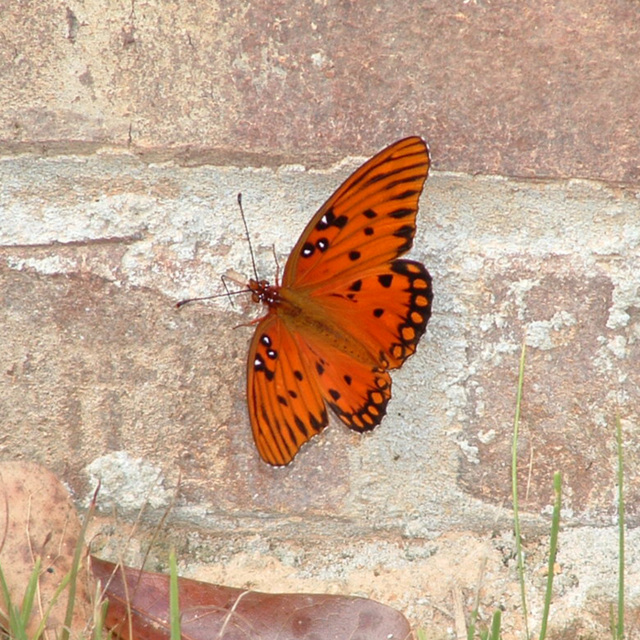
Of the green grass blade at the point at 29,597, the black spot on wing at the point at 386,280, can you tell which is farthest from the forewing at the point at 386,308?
the green grass blade at the point at 29,597

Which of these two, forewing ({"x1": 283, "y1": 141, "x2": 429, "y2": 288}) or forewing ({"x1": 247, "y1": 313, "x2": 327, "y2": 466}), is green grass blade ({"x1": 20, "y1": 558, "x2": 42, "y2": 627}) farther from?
forewing ({"x1": 283, "y1": 141, "x2": 429, "y2": 288})

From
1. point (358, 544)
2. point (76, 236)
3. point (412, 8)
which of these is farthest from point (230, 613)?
point (412, 8)

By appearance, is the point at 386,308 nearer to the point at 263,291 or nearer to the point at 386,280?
the point at 386,280

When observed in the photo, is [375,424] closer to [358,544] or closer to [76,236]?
[358,544]

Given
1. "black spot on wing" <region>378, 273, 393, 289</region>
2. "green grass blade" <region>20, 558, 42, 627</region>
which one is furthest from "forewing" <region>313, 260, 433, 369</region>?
"green grass blade" <region>20, 558, 42, 627</region>

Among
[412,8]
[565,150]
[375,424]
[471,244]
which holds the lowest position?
[375,424]

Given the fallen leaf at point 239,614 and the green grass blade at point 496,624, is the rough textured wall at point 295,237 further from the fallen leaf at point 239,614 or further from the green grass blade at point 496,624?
the green grass blade at point 496,624
